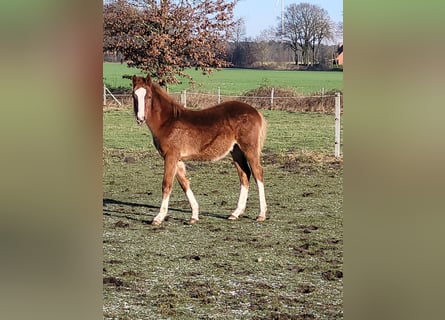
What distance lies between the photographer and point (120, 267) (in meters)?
3.56

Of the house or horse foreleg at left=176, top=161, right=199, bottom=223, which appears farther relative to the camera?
horse foreleg at left=176, top=161, right=199, bottom=223

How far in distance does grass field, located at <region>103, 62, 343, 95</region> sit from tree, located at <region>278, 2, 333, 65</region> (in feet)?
0.34

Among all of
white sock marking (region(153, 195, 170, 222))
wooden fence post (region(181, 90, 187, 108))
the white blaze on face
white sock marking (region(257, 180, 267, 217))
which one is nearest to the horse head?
the white blaze on face

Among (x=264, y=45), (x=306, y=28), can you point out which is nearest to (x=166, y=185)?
(x=264, y=45)

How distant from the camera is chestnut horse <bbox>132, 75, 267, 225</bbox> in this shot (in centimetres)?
382

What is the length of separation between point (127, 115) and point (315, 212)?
3.91 ft

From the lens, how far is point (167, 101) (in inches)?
152

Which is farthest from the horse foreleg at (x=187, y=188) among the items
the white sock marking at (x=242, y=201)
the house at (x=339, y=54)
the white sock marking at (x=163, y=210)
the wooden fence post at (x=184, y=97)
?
the house at (x=339, y=54)

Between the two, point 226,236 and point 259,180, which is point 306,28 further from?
point 226,236

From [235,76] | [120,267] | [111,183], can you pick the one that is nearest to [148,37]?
[235,76]

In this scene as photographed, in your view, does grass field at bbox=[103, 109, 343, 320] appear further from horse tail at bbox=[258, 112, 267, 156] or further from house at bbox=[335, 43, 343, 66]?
house at bbox=[335, 43, 343, 66]
